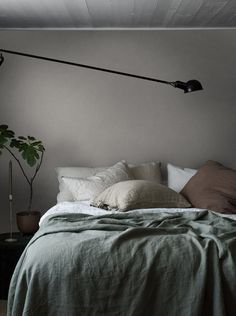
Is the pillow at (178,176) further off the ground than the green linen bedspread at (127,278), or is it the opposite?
the pillow at (178,176)

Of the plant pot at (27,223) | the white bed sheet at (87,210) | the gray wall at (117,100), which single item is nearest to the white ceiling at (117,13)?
the gray wall at (117,100)

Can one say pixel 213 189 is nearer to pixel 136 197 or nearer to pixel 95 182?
pixel 136 197

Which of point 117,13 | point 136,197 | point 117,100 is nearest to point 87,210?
point 136,197

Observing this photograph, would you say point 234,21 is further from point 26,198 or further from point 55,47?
point 26,198

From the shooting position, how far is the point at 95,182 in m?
4.40

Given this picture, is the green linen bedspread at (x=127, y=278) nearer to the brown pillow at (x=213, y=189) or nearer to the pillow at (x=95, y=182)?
the brown pillow at (x=213, y=189)

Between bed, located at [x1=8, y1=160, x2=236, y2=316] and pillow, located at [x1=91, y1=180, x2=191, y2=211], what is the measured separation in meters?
1.09

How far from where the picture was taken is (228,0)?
3.99 meters

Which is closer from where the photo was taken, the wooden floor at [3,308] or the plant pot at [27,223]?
the wooden floor at [3,308]

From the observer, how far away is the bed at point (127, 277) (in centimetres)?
245

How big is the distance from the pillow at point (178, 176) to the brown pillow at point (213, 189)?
0.16m

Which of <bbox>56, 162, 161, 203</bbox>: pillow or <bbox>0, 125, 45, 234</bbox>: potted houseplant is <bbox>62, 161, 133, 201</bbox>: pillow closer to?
<bbox>56, 162, 161, 203</bbox>: pillow

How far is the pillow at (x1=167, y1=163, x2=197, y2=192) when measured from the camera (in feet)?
15.2

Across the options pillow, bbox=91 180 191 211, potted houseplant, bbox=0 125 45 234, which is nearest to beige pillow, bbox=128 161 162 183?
pillow, bbox=91 180 191 211
